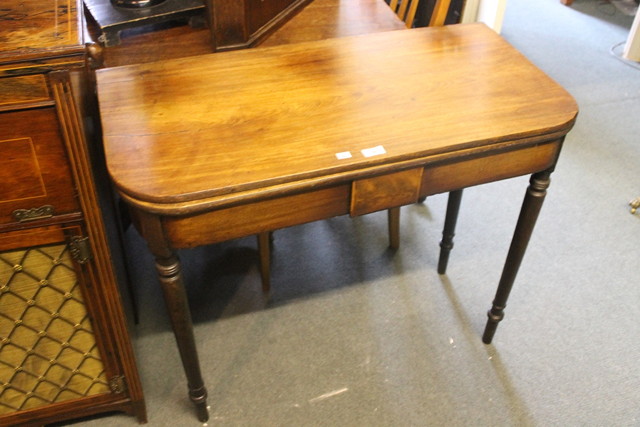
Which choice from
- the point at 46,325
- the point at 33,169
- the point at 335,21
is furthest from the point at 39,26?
the point at 335,21

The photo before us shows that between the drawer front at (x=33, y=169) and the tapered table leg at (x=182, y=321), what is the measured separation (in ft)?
0.68

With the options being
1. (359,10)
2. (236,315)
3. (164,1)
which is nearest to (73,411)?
(236,315)

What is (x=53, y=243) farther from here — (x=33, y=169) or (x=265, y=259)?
(x=265, y=259)

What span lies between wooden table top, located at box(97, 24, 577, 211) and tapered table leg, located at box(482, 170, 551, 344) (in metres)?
0.15

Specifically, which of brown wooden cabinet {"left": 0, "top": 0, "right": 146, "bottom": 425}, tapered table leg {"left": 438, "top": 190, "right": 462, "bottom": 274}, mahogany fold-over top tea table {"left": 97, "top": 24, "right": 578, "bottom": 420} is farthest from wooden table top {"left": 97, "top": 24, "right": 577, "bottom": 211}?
tapered table leg {"left": 438, "top": 190, "right": 462, "bottom": 274}

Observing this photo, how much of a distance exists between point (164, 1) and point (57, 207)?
78 centimetres

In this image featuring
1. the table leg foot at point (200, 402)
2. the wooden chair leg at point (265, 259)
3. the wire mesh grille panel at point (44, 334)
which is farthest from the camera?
the wooden chair leg at point (265, 259)

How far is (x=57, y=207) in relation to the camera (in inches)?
44.1

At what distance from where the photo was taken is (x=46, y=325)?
1.28 m

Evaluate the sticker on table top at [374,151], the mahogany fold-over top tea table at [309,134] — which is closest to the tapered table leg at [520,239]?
the mahogany fold-over top tea table at [309,134]

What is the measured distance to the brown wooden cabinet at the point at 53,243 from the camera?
1.00 m

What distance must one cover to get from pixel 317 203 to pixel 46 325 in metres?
0.65

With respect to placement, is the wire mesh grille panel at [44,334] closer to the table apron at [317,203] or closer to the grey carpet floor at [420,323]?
the grey carpet floor at [420,323]

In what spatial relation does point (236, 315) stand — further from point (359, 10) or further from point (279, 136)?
point (359, 10)
